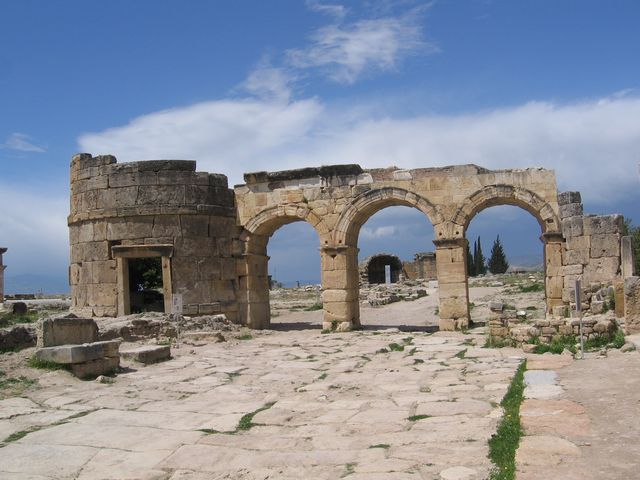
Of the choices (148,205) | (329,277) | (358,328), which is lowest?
(358,328)

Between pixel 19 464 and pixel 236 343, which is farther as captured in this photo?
pixel 236 343

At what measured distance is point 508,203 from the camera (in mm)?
17000

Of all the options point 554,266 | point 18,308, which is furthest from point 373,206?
point 18,308

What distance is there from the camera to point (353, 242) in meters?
18.0

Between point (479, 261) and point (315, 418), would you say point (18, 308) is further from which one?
point (479, 261)

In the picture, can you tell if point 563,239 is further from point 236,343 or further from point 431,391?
point 431,391

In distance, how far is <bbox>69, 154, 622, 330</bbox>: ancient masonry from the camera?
644 inches

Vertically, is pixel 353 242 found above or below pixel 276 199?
below

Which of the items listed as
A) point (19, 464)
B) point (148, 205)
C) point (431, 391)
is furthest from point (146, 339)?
point (19, 464)

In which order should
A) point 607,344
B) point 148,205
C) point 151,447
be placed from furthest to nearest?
1. point 148,205
2. point 607,344
3. point 151,447

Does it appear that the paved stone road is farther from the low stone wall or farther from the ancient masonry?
the ancient masonry

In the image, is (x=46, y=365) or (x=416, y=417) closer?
(x=416, y=417)

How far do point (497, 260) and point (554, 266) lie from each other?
37.1 m

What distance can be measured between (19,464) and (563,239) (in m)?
13.6
